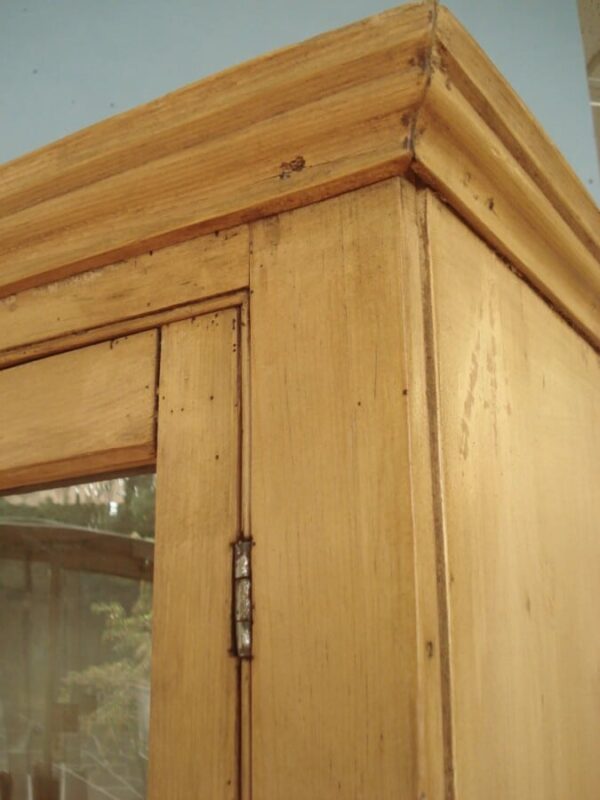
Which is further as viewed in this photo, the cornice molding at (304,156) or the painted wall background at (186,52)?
the painted wall background at (186,52)

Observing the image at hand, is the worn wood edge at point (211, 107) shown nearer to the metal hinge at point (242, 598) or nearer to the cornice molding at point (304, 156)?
the cornice molding at point (304, 156)

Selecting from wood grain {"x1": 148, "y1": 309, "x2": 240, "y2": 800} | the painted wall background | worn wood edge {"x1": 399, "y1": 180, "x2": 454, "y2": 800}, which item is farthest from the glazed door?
the painted wall background

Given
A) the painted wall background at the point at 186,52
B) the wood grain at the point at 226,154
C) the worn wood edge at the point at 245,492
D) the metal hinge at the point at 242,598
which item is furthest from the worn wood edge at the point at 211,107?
the painted wall background at the point at 186,52

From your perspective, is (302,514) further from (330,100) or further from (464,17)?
(464,17)

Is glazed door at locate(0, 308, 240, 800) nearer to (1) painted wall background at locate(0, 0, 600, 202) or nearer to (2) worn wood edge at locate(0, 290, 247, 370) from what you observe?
(2) worn wood edge at locate(0, 290, 247, 370)

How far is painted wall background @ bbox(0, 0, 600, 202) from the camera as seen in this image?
1.09 metres

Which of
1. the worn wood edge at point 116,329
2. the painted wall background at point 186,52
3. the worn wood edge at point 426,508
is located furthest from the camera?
the painted wall background at point 186,52

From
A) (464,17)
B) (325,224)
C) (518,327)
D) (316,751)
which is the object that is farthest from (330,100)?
(464,17)

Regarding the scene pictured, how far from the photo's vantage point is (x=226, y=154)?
487mm

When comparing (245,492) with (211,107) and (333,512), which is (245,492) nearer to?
(333,512)

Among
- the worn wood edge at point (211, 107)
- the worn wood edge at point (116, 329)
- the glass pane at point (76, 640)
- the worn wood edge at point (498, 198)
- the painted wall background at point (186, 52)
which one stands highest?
the painted wall background at point (186, 52)

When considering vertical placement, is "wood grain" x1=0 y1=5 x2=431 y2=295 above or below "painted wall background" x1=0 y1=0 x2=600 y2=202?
below

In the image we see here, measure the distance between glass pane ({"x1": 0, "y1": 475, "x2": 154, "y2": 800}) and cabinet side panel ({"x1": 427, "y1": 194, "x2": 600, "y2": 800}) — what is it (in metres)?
0.19

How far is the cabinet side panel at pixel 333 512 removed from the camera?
397 mm
